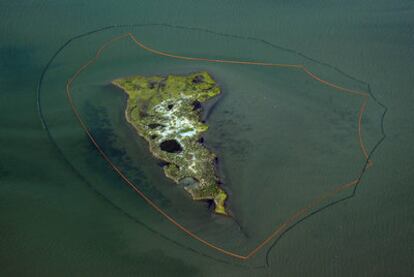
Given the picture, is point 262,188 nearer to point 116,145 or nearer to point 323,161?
point 323,161

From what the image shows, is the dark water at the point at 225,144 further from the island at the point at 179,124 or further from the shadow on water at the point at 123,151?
the island at the point at 179,124

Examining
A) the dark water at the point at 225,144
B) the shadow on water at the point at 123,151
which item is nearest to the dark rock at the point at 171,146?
the dark water at the point at 225,144

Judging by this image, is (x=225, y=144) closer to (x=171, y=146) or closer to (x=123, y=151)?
(x=171, y=146)

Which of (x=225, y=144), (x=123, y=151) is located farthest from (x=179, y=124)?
(x=123, y=151)

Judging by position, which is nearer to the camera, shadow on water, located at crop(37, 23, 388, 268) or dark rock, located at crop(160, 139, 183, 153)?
shadow on water, located at crop(37, 23, 388, 268)

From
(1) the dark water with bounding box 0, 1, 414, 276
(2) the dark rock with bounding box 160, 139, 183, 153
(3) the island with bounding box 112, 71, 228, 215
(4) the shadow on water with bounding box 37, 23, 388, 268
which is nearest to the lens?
(1) the dark water with bounding box 0, 1, 414, 276

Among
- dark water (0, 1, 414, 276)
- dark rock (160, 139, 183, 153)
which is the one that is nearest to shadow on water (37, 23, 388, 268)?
dark water (0, 1, 414, 276)

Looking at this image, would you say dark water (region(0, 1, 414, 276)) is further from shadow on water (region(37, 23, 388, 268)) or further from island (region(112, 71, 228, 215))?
island (region(112, 71, 228, 215))

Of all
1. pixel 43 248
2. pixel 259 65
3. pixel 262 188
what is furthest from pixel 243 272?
pixel 259 65
